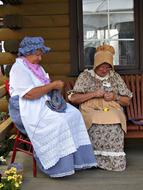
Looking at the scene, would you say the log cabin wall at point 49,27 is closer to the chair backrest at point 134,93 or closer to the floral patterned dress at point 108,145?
the chair backrest at point 134,93

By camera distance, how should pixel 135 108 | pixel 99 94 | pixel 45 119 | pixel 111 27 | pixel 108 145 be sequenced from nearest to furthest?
pixel 45 119
pixel 108 145
pixel 99 94
pixel 135 108
pixel 111 27

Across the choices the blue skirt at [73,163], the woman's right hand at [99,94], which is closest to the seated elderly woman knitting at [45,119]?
the blue skirt at [73,163]

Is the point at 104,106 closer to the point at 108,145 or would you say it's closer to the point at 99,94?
the point at 99,94

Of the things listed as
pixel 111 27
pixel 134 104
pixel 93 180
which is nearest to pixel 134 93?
pixel 134 104

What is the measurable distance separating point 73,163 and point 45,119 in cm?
47

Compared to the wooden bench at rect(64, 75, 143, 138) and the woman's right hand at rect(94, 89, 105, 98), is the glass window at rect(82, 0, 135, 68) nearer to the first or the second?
the wooden bench at rect(64, 75, 143, 138)

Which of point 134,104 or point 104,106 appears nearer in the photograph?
point 104,106

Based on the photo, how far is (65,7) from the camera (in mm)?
5641

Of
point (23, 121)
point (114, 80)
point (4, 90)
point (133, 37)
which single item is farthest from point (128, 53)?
point (23, 121)

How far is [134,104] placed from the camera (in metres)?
5.30

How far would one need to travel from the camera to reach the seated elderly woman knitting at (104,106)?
15.3ft

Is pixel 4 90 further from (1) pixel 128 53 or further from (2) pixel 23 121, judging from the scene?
(1) pixel 128 53

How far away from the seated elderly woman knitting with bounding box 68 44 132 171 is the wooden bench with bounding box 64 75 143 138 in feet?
0.82

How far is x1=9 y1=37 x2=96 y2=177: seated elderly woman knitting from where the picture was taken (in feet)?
14.0
